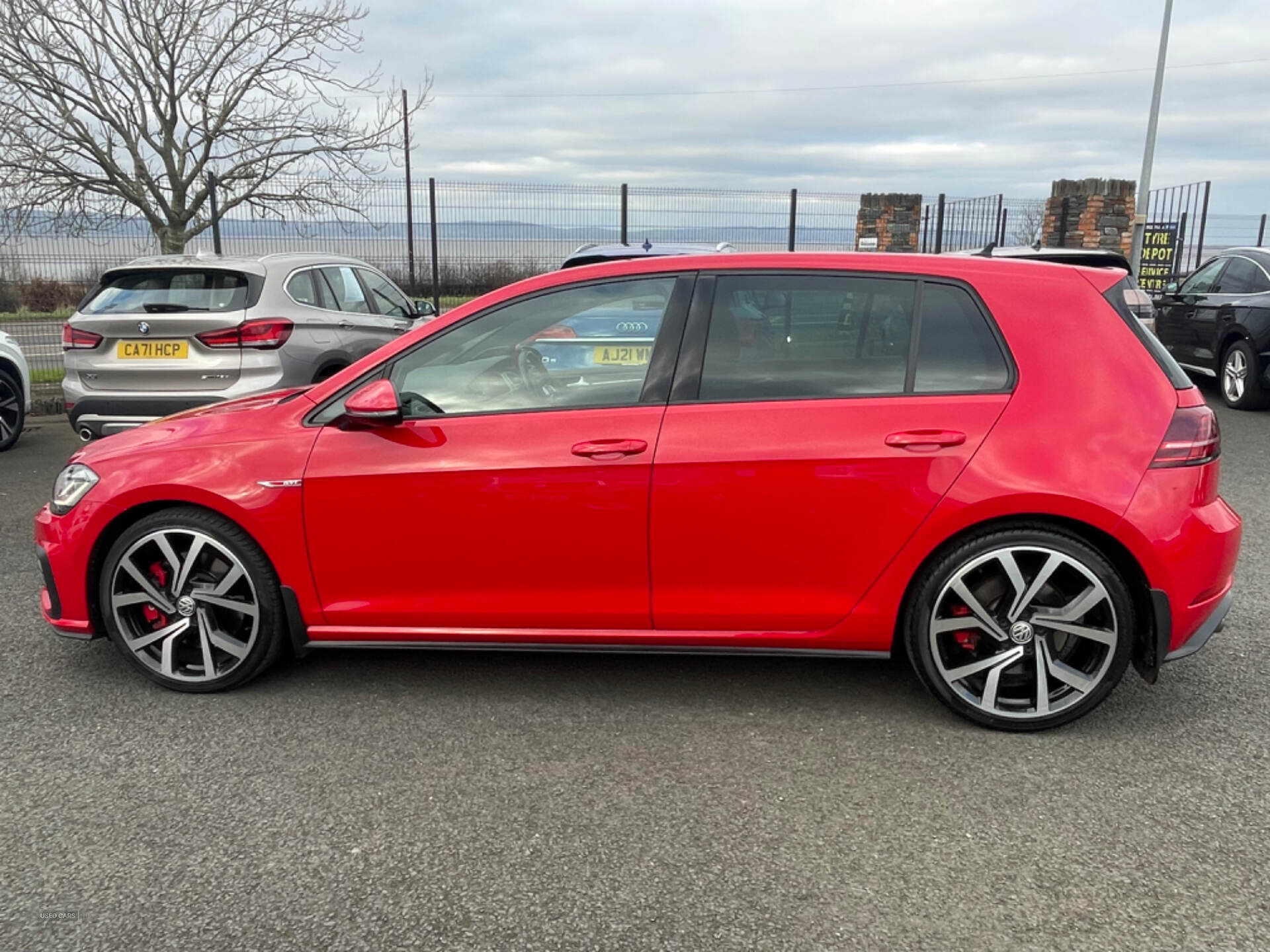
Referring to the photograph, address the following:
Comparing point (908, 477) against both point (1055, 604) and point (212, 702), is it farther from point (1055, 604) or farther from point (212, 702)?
point (212, 702)

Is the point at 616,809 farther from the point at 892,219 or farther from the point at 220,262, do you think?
the point at 892,219

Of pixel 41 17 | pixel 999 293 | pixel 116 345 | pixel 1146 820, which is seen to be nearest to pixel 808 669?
pixel 1146 820

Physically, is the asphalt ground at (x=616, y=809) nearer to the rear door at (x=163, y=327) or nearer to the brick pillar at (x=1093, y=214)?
the rear door at (x=163, y=327)

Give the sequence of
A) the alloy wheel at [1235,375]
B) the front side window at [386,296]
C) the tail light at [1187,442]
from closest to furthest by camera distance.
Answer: the tail light at [1187,442]
the front side window at [386,296]
the alloy wheel at [1235,375]

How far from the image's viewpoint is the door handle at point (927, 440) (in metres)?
3.18

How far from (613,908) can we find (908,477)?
1.62 meters

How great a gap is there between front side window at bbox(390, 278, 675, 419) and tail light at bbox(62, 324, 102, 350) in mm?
4566

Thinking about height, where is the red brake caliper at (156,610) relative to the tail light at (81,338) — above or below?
below

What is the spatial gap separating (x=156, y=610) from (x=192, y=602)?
187 millimetres

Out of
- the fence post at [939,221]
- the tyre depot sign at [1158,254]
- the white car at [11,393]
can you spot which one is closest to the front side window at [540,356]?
the white car at [11,393]

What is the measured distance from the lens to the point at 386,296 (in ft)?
29.6

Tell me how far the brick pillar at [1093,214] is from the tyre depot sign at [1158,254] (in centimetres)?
89

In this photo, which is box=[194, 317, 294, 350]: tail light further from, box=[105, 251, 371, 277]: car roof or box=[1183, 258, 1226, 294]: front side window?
box=[1183, 258, 1226, 294]: front side window

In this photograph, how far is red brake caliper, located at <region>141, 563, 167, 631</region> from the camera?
3.68 meters
